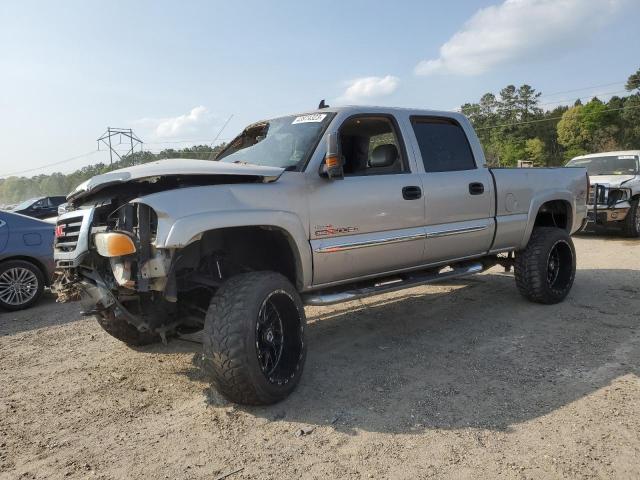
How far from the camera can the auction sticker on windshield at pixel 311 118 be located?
4222 mm

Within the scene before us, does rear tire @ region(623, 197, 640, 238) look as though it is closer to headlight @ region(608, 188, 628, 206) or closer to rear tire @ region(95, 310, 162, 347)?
headlight @ region(608, 188, 628, 206)

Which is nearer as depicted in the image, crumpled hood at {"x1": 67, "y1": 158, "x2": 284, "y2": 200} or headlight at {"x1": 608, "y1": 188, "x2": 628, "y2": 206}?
crumpled hood at {"x1": 67, "y1": 158, "x2": 284, "y2": 200}

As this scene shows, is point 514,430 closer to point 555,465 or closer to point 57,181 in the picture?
point 555,465

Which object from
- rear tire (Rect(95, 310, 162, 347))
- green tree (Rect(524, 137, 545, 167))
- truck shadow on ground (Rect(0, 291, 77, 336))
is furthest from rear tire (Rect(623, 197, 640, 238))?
green tree (Rect(524, 137, 545, 167))

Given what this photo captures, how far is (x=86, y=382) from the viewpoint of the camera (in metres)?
3.94

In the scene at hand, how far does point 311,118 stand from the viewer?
428cm

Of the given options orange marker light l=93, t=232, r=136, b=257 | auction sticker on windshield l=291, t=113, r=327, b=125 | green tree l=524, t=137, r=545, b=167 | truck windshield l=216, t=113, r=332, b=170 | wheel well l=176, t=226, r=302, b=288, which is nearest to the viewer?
orange marker light l=93, t=232, r=136, b=257

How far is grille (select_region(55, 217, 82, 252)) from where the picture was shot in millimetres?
3516

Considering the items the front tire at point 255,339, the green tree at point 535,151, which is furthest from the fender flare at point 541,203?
the green tree at point 535,151

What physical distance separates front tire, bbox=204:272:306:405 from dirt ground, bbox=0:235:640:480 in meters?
0.19

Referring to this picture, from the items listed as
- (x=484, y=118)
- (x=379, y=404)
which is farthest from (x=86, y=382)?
(x=484, y=118)

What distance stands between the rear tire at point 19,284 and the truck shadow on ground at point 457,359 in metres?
3.69

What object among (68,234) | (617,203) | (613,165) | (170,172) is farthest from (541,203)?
(613,165)

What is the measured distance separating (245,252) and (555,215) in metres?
4.31
